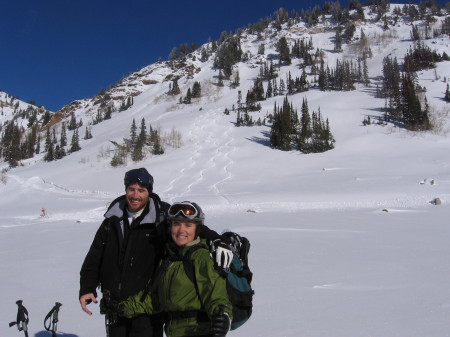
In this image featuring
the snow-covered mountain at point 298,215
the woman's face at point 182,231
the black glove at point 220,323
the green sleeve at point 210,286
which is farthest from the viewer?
the snow-covered mountain at point 298,215

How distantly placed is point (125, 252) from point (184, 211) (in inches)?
28.6

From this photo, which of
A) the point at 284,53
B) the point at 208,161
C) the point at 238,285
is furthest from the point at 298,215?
the point at 284,53

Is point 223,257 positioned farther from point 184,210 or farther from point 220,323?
point 184,210

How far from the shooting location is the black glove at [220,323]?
1.95 m

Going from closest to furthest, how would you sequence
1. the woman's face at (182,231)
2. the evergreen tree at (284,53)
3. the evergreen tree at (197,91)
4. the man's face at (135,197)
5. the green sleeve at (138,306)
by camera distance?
the woman's face at (182,231) → the green sleeve at (138,306) → the man's face at (135,197) → the evergreen tree at (197,91) → the evergreen tree at (284,53)

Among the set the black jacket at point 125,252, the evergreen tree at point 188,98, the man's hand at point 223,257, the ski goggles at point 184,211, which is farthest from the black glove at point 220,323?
the evergreen tree at point 188,98

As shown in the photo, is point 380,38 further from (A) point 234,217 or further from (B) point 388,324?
(B) point 388,324

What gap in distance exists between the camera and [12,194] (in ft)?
94.8

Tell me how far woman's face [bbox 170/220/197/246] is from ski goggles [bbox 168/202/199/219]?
0.05 meters

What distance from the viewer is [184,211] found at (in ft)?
7.83

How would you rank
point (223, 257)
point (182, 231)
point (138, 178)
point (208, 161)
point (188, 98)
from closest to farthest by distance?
point (223, 257) < point (182, 231) < point (138, 178) < point (208, 161) < point (188, 98)

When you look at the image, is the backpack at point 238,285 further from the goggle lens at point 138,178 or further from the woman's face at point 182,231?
the goggle lens at point 138,178

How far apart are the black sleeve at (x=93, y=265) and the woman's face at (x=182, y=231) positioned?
80 cm

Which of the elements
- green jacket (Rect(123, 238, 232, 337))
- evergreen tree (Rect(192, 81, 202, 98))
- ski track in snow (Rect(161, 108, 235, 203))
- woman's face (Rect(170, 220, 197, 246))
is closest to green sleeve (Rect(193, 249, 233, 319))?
green jacket (Rect(123, 238, 232, 337))
